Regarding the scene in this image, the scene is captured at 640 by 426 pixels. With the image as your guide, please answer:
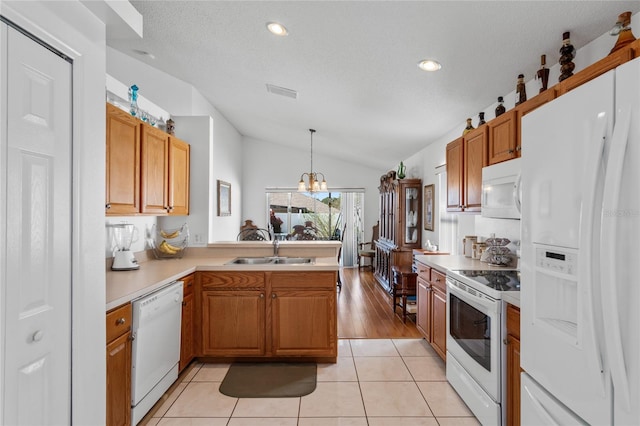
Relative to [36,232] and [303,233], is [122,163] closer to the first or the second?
[36,232]

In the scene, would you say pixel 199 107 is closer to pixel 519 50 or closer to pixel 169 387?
pixel 169 387

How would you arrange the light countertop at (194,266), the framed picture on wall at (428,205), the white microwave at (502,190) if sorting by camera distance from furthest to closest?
the framed picture on wall at (428,205)
the white microwave at (502,190)
the light countertop at (194,266)

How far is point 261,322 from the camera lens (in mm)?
2719

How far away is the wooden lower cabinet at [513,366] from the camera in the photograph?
1673mm

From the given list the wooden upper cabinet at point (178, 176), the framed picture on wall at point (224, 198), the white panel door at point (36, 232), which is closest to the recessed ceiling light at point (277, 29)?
the wooden upper cabinet at point (178, 176)

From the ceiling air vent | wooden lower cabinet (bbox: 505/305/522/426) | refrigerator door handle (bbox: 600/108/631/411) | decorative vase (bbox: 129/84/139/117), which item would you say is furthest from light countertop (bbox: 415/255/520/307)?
decorative vase (bbox: 129/84/139/117)

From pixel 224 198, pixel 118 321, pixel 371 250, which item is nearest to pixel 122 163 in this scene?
pixel 118 321

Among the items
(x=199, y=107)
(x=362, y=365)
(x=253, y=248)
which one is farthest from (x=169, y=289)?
(x=199, y=107)

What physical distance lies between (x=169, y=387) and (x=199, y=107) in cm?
352

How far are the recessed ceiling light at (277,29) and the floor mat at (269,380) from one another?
8.60 feet

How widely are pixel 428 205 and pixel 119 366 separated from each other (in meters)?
4.24

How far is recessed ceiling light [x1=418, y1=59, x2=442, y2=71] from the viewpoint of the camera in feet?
7.91

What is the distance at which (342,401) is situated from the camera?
89.6 inches

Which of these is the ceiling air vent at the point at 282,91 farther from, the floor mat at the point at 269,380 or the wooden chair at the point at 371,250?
the wooden chair at the point at 371,250
